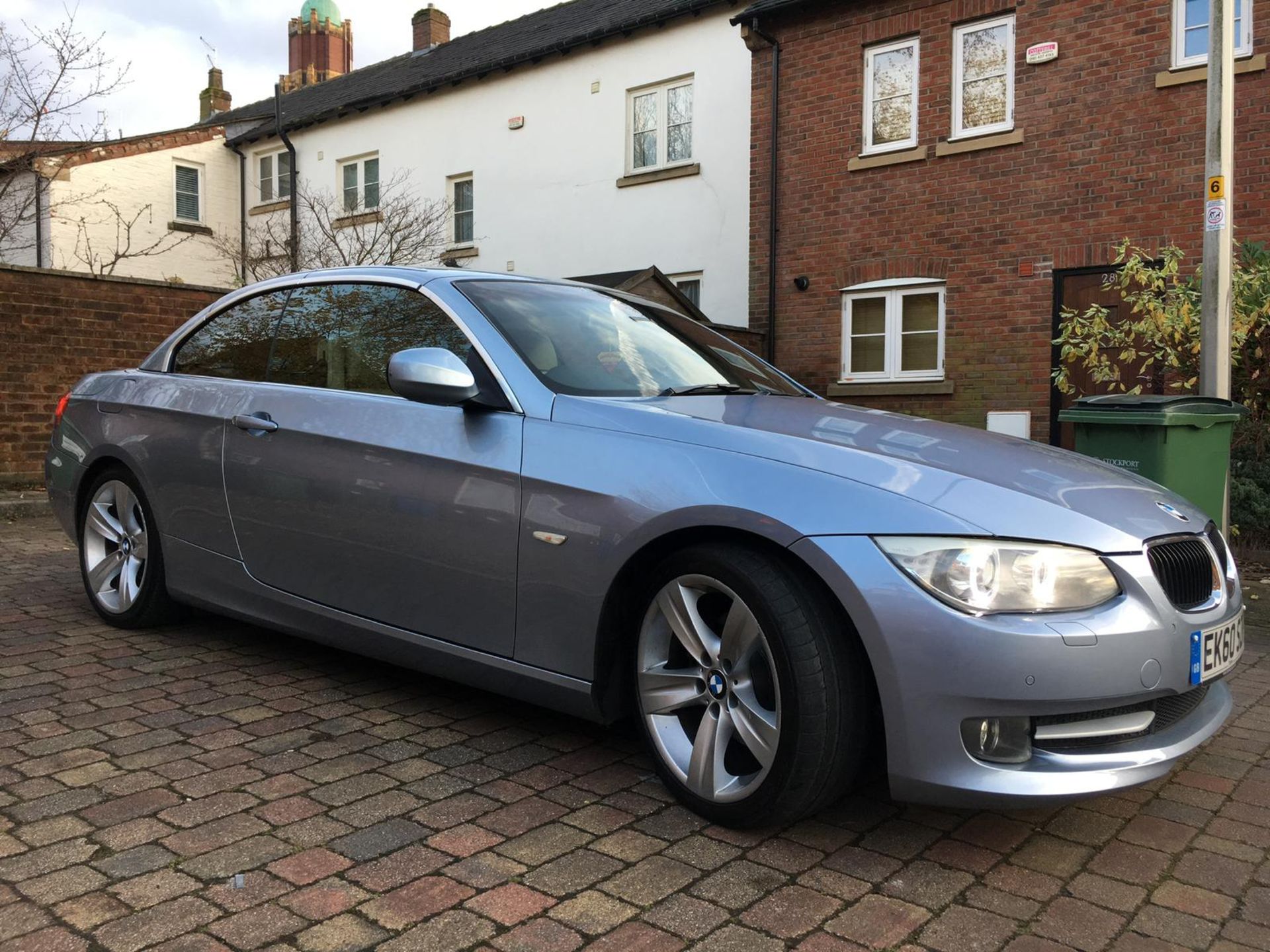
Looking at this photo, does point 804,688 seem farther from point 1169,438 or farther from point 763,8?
point 763,8

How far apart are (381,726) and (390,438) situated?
98 centimetres

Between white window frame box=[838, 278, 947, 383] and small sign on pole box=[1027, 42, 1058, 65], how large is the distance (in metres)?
2.49

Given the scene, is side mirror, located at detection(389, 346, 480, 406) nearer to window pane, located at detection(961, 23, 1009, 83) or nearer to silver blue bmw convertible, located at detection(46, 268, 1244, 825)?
silver blue bmw convertible, located at detection(46, 268, 1244, 825)

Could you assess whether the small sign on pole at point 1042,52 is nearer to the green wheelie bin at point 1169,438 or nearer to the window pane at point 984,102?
the window pane at point 984,102

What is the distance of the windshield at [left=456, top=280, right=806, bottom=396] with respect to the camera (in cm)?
349

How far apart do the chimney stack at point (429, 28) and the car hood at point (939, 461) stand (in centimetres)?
2441

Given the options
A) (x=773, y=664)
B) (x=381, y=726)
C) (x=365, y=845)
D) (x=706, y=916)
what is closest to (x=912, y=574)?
(x=773, y=664)

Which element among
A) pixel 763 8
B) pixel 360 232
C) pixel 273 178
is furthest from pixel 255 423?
pixel 273 178

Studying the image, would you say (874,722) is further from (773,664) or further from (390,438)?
(390,438)

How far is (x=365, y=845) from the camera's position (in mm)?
2717

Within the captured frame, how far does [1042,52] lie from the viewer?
37.5 feet

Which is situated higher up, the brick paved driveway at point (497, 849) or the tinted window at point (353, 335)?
the tinted window at point (353, 335)

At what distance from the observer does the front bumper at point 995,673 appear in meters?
2.45

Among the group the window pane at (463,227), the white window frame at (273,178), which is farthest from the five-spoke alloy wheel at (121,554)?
the white window frame at (273,178)
